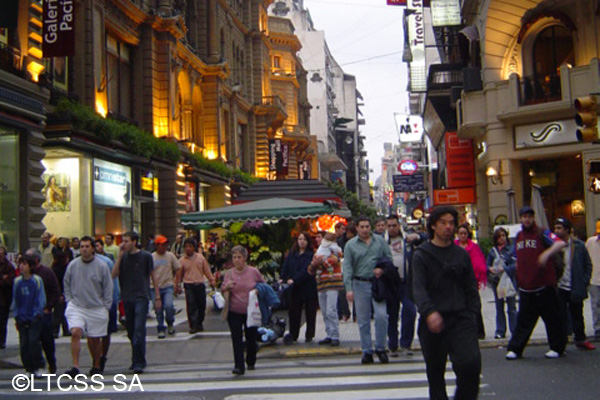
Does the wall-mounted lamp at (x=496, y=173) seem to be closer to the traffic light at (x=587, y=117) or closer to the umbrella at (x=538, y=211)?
the umbrella at (x=538, y=211)

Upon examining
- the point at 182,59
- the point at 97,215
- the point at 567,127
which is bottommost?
the point at 97,215

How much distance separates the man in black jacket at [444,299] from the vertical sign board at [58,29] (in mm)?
15154

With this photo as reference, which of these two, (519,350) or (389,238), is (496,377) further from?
(389,238)

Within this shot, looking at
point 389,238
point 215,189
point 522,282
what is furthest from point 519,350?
point 215,189

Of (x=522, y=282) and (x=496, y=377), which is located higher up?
(x=522, y=282)

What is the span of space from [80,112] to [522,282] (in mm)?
15917

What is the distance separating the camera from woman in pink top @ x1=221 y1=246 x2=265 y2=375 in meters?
9.80

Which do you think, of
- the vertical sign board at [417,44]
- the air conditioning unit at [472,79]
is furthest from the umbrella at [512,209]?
the vertical sign board at [417,44]

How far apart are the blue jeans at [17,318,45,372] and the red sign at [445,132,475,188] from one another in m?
24.1

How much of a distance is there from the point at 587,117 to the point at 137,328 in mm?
7648

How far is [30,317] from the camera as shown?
1020 centimetres

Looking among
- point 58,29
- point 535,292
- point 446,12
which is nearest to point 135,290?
point 535,292

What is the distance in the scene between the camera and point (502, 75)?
26.0 m

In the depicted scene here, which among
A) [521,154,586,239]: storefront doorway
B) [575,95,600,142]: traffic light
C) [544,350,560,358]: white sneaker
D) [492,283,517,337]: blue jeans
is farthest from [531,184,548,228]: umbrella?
[521,154,586,239]: storefront doorway
